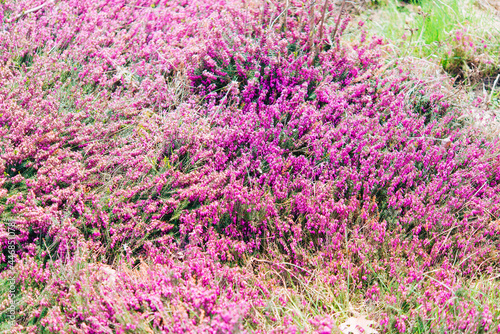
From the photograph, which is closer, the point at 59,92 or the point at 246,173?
the point at 246,173

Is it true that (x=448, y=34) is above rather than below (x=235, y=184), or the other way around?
above

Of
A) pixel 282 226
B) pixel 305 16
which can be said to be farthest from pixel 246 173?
pixel 305 16

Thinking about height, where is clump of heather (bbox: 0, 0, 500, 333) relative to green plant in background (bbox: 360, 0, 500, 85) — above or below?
below

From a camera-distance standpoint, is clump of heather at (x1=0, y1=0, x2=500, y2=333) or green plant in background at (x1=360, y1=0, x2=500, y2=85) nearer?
clump of heather at (x1=0, y1=0, x2=500, y2=333)

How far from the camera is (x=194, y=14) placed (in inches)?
175

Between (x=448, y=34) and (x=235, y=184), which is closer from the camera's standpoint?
(x=235, y=184)

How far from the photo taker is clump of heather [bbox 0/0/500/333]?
2174 millimetres

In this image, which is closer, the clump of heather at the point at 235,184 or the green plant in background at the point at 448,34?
the clump of heather at the point at 235,184

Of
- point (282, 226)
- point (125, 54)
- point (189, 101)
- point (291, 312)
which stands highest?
point (125, 54)

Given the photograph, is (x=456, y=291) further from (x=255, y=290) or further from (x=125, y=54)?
(x=125, y=54)

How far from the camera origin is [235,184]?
109 inches

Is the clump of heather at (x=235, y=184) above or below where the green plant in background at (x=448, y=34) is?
below

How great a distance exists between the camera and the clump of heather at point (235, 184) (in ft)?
7.13

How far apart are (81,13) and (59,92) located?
4.83 ft
